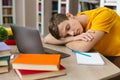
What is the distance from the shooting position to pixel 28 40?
1175 millimetres

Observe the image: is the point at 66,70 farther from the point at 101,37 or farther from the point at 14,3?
the point at 14,3

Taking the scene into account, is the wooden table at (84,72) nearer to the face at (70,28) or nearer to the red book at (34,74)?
the red book at (34,74)

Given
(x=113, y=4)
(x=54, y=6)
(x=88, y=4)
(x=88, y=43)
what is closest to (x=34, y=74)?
(x=88, y=43)

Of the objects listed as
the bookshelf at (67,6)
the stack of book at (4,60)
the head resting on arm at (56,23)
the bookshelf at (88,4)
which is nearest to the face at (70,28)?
the head resting on arm at (56,23)

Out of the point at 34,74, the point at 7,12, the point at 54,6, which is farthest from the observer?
the point at 54,6

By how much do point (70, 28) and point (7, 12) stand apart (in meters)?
2.83

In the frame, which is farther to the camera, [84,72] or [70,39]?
[70,39]

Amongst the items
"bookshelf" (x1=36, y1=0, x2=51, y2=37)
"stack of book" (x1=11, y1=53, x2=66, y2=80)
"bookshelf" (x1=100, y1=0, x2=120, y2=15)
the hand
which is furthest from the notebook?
"bookshelf" (x1=36, y1=0, x2=51, y2=37)

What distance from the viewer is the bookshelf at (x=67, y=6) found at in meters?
3.85

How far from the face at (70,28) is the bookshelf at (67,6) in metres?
2.36

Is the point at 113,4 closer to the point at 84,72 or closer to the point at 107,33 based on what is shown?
the point at 107,33

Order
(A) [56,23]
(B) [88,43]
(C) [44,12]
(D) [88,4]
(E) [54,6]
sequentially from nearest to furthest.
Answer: (B) [88,43] → (A) [56,23] → (D) [88,4] → (C) [44,12] → (E) [54,6]

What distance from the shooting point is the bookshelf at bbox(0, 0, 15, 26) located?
12.9 ft

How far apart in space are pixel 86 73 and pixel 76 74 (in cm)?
5
